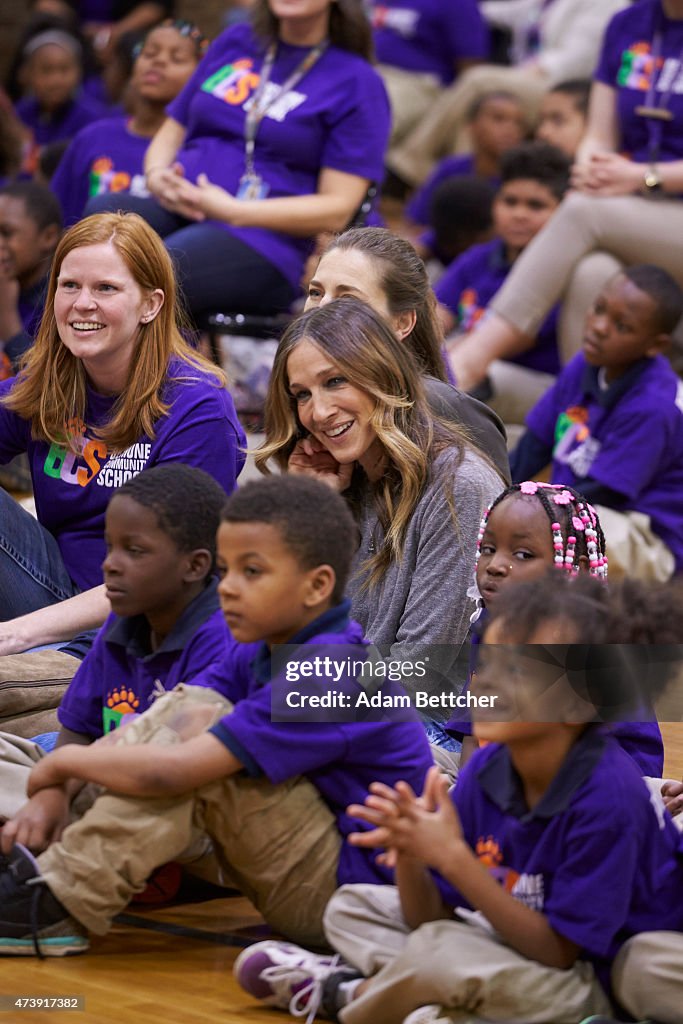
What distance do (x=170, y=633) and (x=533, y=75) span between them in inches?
195

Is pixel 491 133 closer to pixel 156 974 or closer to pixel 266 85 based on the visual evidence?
pixel 266 85

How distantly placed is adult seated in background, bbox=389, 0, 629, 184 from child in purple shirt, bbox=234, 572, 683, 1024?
5037mm

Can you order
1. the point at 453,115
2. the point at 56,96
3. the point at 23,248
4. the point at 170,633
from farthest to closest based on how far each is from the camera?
the point at 453,115 → the point at 56,96 → the point at 23,248 → the point at 170,633

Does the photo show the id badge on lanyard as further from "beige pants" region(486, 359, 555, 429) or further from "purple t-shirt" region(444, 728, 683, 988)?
"purple t-shirt" region(444, 728, 683, 988)

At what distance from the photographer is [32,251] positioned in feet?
15.6

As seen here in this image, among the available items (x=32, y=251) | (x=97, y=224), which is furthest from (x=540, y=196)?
(x=97, y=224)

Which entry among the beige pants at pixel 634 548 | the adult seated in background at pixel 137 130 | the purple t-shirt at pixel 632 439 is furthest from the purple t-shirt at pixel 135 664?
the adult seated in background at pixel 137 130

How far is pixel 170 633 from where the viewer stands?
7.51ft

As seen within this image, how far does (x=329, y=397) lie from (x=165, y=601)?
0.44 m

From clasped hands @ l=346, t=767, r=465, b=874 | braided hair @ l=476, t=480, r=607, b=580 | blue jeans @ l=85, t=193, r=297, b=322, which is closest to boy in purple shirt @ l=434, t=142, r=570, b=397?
blue jeans @ l=85, t=193, r=297, b=322

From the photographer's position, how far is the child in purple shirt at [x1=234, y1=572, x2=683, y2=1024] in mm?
1820

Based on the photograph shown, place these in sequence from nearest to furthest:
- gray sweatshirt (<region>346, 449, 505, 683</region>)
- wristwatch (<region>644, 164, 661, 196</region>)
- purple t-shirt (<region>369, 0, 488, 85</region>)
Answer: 1. gray sweatshirt (<region>346, 449, 505, 683</region>)
2. wristwatch (<region>644, 164, 661, 196</region>)
3. purple t-shirt (<region>369, 0, 488, 85</region>)

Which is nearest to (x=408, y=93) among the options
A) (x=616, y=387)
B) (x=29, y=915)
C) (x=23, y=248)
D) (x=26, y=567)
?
(x=23, y=248)

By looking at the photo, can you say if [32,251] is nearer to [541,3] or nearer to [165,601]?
[165,601]
